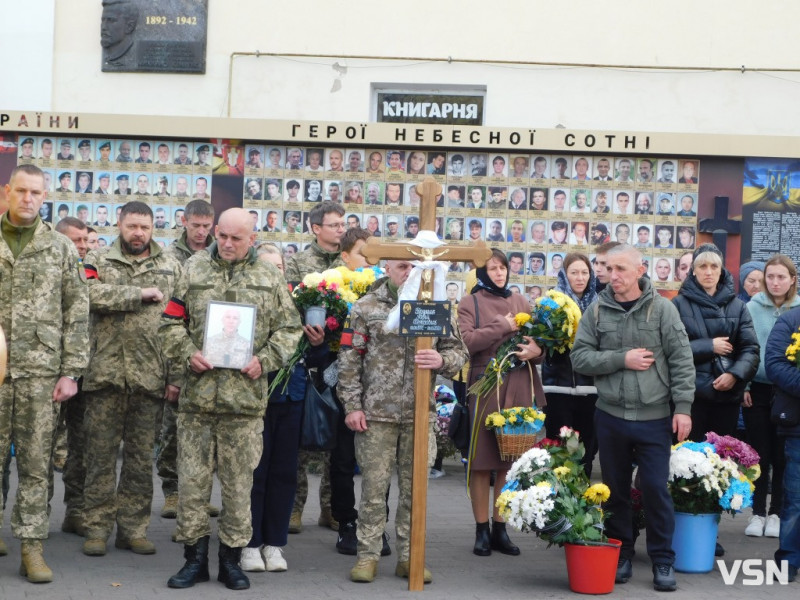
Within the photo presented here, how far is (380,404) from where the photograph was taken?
7.40 meters

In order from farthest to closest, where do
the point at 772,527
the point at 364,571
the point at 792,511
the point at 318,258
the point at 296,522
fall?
the point at 772,527 → the point at 318,258 → the point at 296,522 → the point at 792,511 → the point at 364,571

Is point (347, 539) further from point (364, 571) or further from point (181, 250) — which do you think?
point (181, 250)

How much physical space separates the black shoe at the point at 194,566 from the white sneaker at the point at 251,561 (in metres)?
0.40

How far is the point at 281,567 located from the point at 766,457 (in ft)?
13.5

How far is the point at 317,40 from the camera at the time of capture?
47.0ft

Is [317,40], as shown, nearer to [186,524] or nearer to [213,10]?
[213,10]

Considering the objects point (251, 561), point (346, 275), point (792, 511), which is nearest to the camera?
point (251, 561)

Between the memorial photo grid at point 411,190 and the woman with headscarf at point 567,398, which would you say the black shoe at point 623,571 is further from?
the memorial photo grid at point 411,190

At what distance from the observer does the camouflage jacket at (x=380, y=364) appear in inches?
292

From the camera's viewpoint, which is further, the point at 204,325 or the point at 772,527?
the point at 772,527

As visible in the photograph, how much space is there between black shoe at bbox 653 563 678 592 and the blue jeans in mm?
903

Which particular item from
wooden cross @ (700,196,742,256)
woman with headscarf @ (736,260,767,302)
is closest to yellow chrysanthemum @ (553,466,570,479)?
woman with headscarf @ (736,260,767,302)

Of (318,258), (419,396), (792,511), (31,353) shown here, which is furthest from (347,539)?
(792,511)

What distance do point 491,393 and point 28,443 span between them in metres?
Result: 3.20
